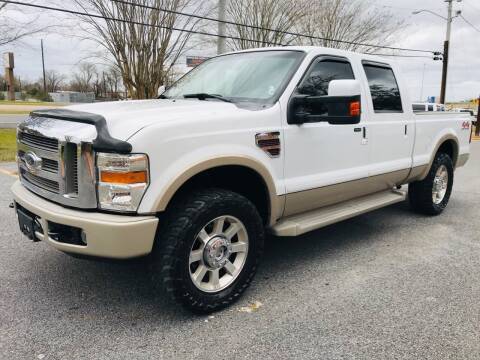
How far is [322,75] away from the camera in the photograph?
12.8 ft

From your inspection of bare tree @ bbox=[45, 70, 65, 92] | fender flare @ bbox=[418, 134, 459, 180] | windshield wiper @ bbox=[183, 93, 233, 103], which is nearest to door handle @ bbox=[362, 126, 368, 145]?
windshield wiper @ bbox=[183, 93, 233, 103]

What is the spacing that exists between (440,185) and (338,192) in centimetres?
252

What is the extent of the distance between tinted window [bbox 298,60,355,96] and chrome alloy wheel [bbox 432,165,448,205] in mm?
2295

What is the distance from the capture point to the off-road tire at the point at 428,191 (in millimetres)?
5512

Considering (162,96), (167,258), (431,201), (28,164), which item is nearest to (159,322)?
(167,258)

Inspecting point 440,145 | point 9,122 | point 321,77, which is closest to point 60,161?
point 321,77

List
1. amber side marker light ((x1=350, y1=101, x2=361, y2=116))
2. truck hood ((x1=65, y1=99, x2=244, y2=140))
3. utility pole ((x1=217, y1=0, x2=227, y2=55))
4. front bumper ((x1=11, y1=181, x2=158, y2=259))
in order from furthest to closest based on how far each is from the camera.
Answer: utility pole ((x1=217, y1=0, x2=227, y2=55)) < amber side marker light ((x1=350, y1=101, x2=361, y2=116)) < truck hood ((x1=65, y1=99, x2=244, y2=140)) < front bumper ((x1=11, y1=181, x2=158, y2=259))

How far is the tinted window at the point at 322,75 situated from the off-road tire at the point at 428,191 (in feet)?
6.68

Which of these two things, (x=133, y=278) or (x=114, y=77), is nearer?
(x=133, y=278)

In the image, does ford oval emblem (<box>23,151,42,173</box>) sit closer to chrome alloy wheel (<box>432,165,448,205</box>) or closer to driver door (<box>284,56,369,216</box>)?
driver door (<box>284,56,369,216</box>)

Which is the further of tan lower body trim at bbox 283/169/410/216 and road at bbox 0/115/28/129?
road at bbox 0/115/28/129

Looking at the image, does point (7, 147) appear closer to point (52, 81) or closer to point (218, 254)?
point (218, 254)

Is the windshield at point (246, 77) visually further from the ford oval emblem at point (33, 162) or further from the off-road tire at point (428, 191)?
the off-road tire at point (428, 191)

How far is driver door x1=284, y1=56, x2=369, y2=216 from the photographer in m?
3.53
